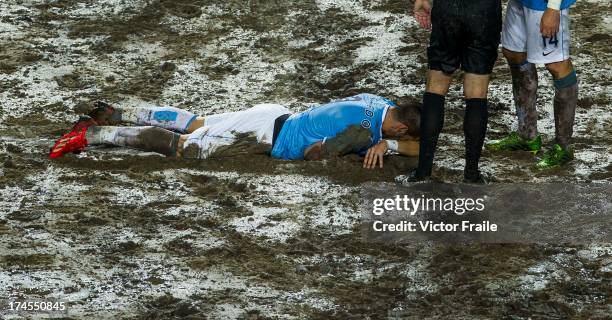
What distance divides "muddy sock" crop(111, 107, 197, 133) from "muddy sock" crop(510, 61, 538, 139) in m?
2.42

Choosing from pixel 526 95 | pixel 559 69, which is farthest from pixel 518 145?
pixel 559 69

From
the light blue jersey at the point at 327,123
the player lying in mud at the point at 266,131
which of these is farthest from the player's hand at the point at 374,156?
the light blue jersey at the point at 327,123

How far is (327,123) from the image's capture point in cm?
768

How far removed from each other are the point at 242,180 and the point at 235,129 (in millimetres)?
552

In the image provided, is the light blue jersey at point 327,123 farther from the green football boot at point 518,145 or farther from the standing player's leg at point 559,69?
the standing player's leg at point 559,69

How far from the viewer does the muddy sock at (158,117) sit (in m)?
8.27

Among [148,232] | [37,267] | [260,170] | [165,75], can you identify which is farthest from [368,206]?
[165,75]

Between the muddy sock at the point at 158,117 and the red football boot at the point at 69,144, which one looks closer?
the red football boot at the point at 69,144

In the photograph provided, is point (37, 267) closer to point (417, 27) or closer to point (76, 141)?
point (76, 141)

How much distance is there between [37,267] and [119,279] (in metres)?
0.50

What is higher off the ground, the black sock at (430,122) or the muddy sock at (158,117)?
the black sock at (430,122)

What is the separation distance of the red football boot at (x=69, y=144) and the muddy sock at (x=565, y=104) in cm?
342

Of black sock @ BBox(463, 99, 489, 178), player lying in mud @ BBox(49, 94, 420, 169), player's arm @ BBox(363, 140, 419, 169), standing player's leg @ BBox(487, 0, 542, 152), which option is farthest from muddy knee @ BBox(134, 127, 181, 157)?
standing player's leg @ BBox(487, 0, 542, 152)

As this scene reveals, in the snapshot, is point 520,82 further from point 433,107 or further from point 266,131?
point 266,131
